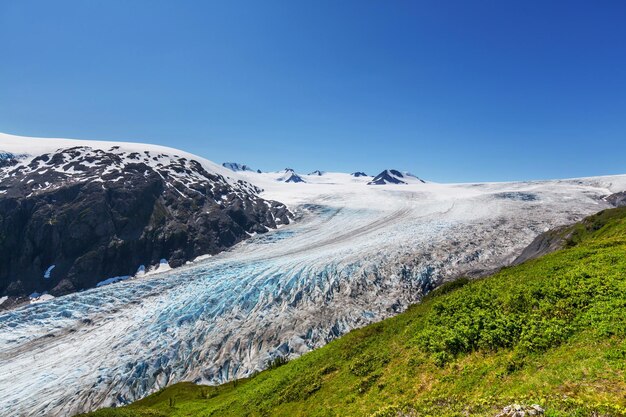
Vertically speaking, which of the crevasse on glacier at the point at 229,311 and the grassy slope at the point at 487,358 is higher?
the grassy slope at the point at 487,358

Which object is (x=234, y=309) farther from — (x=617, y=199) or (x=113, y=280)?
(x=617, y=199)

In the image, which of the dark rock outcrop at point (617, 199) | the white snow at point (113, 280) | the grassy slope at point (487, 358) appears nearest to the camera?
the grassy slope at point (487, 358)

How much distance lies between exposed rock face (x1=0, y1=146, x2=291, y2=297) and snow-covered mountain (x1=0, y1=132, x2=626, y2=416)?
24.4 feet

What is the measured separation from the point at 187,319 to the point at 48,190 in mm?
74674

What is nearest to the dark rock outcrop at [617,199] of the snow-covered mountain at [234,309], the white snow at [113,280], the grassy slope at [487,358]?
the snow-covered mountain at [234,309]

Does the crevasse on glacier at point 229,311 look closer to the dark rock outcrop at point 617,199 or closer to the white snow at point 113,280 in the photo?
the white snow at point 113,280

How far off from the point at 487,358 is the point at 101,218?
94.9m

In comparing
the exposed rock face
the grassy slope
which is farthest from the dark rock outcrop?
the grassy slope

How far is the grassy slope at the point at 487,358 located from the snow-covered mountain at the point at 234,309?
18018 mm

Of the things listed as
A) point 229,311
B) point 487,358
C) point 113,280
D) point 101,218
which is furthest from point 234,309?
point 101,218

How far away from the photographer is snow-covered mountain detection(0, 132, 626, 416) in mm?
34844

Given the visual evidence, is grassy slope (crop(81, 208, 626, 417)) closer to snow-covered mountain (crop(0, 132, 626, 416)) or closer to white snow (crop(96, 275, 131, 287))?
snow-covered mountain (crop(0, 132, 626, 416))

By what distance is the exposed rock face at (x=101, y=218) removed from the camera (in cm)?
7494

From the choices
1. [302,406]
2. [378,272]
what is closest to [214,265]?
[378,272]
